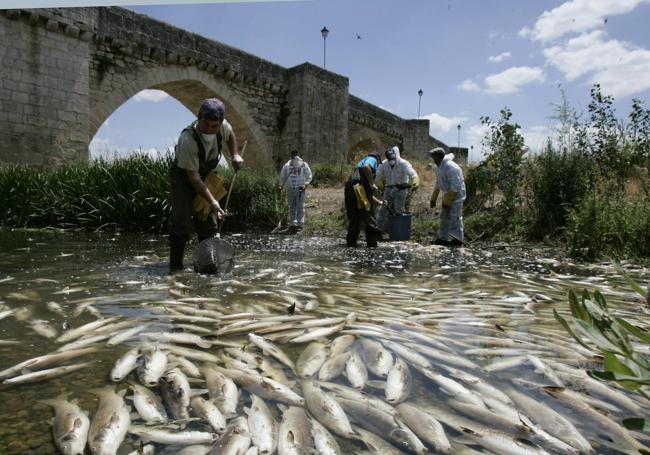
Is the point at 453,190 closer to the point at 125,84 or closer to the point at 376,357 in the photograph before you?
the point at 376,357

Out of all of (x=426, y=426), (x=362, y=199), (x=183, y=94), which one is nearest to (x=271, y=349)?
(x=426, y=426)

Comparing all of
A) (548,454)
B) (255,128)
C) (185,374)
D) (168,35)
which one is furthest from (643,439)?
(255,128)

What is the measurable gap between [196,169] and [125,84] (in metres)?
12.8

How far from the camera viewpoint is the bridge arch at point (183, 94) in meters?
14.7

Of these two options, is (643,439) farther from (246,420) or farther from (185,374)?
(185,374)

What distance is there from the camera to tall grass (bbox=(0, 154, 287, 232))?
33.3 ft

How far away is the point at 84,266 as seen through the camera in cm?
515

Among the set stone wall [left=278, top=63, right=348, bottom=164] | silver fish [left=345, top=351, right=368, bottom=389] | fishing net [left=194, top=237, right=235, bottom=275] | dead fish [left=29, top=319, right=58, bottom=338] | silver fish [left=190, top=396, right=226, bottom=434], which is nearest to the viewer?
silver fish [left=190, top=396, right=226, bottom=434]

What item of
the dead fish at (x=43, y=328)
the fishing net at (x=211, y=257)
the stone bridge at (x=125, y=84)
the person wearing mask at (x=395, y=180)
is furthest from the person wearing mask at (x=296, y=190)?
the dead fish at (x=43, y=328)

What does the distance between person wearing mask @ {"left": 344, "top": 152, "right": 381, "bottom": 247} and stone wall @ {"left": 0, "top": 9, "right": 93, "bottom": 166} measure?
10074 mm

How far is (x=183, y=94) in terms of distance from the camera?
60.2ft

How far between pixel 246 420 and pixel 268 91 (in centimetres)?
2011

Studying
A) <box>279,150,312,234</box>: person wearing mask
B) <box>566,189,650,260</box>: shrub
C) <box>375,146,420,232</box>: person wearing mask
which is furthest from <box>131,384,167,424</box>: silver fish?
<box>279,150,312,234</box>: person wearing mask

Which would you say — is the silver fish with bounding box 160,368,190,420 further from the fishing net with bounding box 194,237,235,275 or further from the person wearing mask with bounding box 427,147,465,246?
the person wearing mask with bounding box 427,147,465,246
